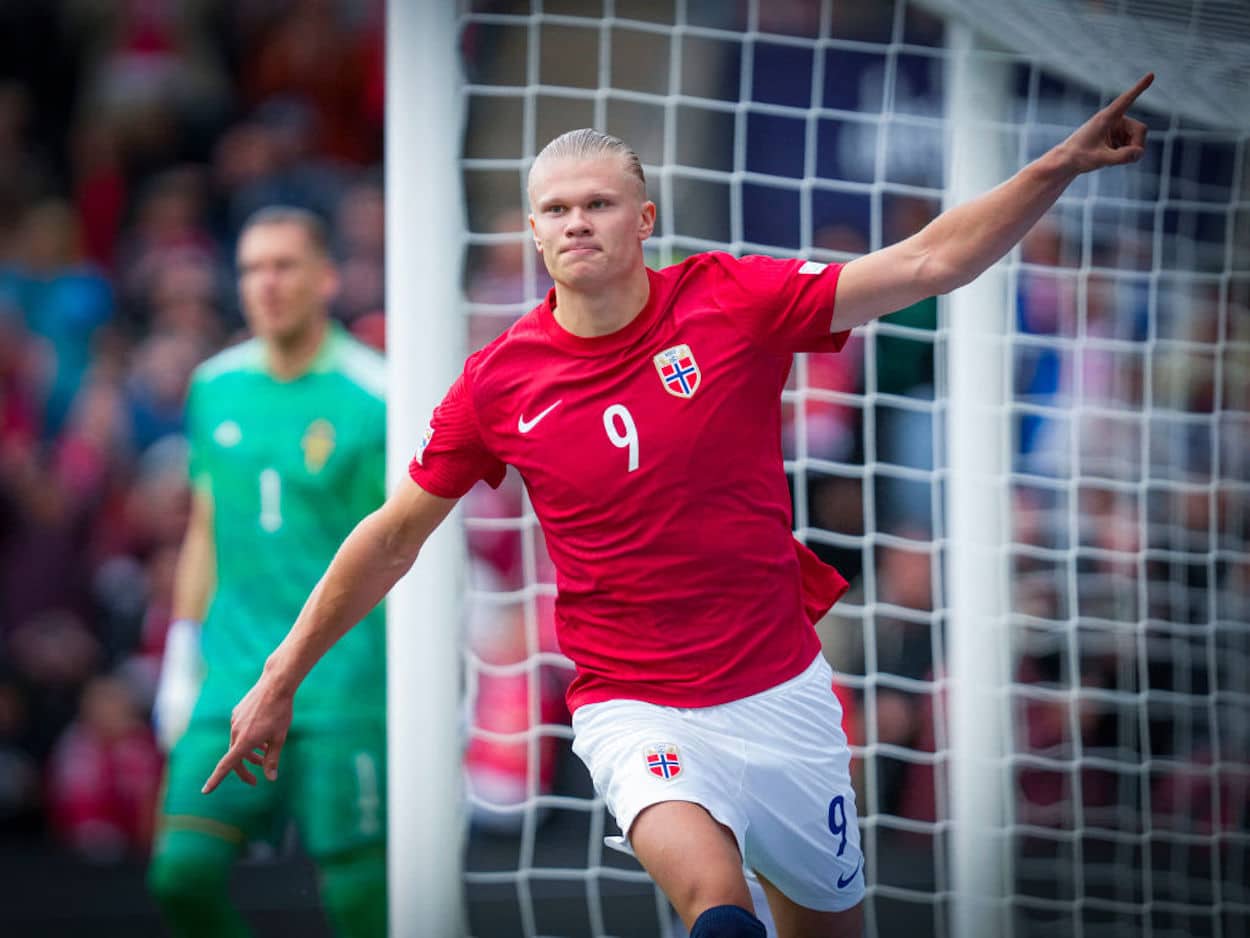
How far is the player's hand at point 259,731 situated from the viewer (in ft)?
9.99

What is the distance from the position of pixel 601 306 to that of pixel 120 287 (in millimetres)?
4481

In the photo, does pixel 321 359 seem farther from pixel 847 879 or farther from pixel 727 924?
pixel 727 924

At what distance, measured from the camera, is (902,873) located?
573cm

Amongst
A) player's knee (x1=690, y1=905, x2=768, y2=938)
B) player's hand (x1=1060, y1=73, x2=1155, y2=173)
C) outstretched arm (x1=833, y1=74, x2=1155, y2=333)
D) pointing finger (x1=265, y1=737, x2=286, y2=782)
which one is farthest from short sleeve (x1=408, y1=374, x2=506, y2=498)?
player's hand (x1=1060, y1=73, x2=1155, y2=173)

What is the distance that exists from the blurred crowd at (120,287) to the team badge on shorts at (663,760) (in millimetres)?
3806

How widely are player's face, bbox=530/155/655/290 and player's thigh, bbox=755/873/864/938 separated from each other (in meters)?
1.20

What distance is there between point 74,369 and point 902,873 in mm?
3800

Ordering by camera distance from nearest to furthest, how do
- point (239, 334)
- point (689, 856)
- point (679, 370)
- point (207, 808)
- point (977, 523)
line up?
point (689, 856), point (679, 370), point (207, 808), point (977, 523), point (239, 334)

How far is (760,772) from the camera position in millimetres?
2900

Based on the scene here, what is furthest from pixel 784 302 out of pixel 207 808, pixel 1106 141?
pixel 207 808

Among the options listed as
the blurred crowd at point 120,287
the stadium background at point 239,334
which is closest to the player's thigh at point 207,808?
the stadium background at point 239,334

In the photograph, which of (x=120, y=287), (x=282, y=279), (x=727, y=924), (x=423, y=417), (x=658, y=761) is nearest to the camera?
(x=727, y=924)

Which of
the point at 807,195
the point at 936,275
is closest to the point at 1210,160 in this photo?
the point at 807,195

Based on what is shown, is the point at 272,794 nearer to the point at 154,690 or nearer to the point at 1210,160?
the point at 154,690
